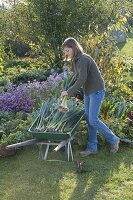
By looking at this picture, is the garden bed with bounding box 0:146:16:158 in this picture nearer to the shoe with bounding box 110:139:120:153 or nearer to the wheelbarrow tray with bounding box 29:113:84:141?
A: the wheelbarrow tray with bounding box 29:113:84:141

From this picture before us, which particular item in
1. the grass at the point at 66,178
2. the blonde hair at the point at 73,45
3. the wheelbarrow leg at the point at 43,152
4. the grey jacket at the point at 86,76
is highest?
the blonde hair at the point at 73,45

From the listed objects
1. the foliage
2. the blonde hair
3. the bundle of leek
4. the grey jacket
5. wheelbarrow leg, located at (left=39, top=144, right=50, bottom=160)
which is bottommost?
wheelbarrow leg, located at (left=39, top=144, right=50, bottom=160)


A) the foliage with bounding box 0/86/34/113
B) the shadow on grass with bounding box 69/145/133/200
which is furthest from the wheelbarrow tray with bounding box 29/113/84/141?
the foliage with bounding box 0/86/34/113

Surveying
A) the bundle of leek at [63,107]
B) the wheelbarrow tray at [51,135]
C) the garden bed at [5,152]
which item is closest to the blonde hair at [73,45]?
the bundle of leek at [63,107]

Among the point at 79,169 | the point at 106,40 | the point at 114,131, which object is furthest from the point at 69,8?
the point at 79,169

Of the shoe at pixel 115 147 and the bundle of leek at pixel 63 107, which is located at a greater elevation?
the bundle of leek at pixel 63 107

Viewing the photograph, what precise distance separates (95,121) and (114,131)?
725mm

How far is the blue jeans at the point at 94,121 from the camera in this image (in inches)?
255

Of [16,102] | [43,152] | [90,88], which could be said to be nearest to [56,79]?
[16,102]

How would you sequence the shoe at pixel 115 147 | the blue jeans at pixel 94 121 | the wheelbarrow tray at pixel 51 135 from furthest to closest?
the shoe at pixel 115 147
the blue jeans at pixel 94 121
the wheelbarrow tray at pixel 51 135

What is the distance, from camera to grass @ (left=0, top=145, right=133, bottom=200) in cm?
570

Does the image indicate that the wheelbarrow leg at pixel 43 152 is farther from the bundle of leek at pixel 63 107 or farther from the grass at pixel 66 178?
the bundle of leek at pixel 63 107

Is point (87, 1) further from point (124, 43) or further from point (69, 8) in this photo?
point (124, 43)

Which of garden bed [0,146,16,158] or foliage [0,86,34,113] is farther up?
foliage [0,86,34,113]
